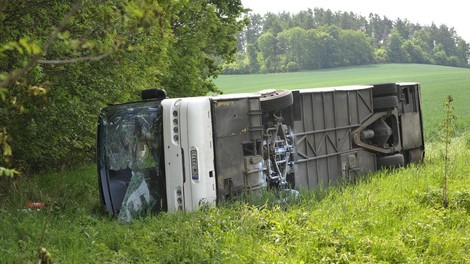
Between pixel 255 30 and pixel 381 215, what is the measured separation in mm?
105980

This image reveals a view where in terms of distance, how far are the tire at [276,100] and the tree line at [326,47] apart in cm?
7184

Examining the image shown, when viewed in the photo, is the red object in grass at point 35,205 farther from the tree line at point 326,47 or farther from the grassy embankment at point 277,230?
the tree line at point 326,47

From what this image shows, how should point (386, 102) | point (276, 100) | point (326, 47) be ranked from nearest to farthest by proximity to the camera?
point (276, 100)
point (386, 102)
point (326, 47)

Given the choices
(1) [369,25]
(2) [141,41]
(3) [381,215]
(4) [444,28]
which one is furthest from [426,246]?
(1) [369,25]

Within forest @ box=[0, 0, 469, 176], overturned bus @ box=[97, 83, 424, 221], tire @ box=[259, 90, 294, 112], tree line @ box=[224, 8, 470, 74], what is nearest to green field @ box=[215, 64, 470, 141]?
tree line @ box=[224, 8, 470, 74]

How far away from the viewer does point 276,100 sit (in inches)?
372

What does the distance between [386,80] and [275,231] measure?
5300 cm

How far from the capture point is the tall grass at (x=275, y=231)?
20.9ft

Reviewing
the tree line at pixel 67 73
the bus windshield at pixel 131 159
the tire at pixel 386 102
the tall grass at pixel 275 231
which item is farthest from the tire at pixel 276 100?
the tire at pixel 386 102

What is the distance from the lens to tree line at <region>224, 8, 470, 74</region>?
85312mm

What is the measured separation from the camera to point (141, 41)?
10.6 metres

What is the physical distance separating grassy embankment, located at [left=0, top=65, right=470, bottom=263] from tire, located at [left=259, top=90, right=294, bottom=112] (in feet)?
4.66

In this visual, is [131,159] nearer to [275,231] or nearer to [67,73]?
[67,73]

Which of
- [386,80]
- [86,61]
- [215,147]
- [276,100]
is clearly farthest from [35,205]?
[386,80]
